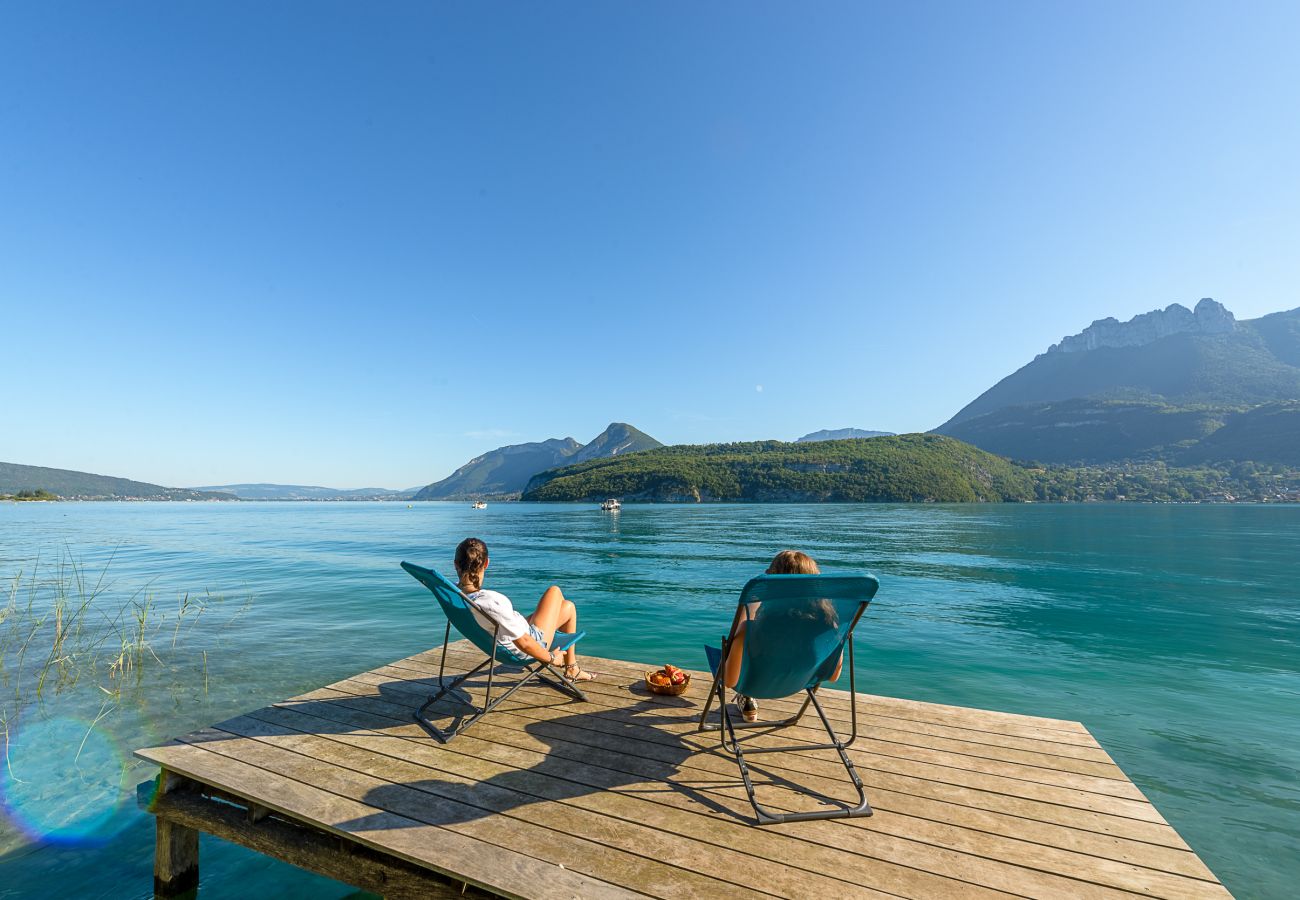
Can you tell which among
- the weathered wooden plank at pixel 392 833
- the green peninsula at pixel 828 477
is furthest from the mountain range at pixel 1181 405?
the weathered wooden plank at pixel 392 833

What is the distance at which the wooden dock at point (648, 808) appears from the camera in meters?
Answer: 2.40

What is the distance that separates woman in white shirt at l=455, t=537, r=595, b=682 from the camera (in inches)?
162

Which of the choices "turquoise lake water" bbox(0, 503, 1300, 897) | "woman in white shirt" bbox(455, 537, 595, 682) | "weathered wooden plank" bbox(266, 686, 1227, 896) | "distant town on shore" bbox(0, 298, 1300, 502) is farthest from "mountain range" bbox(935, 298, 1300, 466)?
"woman in white shirt" bbox(455, 537, 595, 682)

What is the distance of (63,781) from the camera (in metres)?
5.21

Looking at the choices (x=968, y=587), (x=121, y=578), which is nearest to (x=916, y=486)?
(x=968, y=587)

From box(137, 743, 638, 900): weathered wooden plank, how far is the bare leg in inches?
69.5

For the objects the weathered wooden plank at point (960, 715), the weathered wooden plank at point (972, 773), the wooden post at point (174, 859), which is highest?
the weathered wooden plank at point (972, 773)

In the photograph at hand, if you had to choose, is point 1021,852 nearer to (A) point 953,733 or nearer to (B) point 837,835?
(B) point 837,835

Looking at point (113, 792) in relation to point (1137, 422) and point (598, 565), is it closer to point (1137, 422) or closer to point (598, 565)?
point (598, 565)

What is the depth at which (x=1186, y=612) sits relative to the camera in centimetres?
1530

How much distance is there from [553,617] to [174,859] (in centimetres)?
293

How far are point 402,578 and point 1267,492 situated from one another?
134 m

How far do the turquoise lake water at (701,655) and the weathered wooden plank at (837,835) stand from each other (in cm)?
220

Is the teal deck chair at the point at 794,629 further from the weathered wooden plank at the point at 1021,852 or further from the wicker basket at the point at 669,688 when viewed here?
the wicker basket at the point at 669,688
